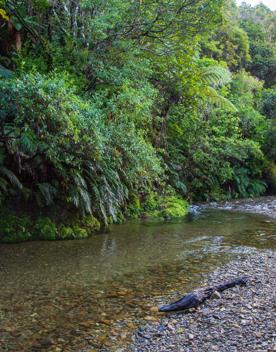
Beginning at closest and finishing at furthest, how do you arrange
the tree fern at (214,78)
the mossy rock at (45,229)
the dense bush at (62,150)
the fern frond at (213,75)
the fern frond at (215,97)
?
the dense bush at (62,150) < the mossy rock at (45,229) < the fern frond at (215,97) < the tree fern at (214,78) < the fern frond at (213,75)

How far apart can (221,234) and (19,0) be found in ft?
29.7

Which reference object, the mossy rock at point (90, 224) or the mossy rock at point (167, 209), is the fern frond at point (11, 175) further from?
the mossy rock at point (167, 209)

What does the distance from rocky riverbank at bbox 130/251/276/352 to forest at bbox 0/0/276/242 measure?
3827 mm

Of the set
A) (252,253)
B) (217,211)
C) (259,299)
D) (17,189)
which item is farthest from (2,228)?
(217,211)

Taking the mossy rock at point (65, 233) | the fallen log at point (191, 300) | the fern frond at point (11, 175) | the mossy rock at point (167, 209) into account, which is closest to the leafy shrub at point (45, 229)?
the mossy rock at point (65, 233)

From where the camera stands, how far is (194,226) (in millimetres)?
11109

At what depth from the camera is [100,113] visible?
10047 millimetres

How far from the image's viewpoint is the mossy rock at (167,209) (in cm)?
1284

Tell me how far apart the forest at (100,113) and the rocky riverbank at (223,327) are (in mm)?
3827

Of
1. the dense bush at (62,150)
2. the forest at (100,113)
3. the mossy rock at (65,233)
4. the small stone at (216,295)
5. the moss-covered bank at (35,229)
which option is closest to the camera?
the small stone at (216,295)

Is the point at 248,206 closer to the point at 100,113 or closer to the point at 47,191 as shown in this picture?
the point at 100,113

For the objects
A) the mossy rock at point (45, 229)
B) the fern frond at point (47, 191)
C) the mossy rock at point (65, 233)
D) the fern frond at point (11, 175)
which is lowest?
the mossy rock at point (65, 233)

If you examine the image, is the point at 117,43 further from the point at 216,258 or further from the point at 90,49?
the point at 216,258

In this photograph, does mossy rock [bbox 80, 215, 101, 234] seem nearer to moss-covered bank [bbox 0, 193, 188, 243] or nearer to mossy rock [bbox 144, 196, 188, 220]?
moss-covered bank [bbox 0, 193, 188, 243]
